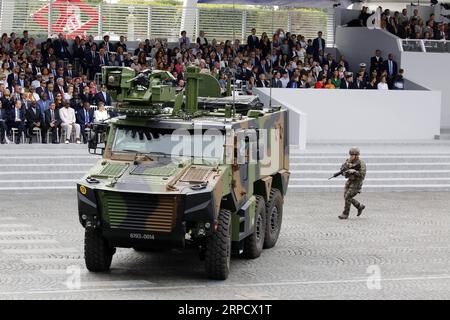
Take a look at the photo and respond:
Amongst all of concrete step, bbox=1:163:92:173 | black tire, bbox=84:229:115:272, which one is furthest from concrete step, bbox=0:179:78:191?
black tire, bbox=84:229:115:272

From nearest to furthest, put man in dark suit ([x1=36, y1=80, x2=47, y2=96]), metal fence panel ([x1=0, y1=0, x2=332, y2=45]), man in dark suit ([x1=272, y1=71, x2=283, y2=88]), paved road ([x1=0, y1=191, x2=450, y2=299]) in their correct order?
paved road ([x1=0, y1=191, x2=450, y2=299]) < man in dark suit ([x1=36, y1=80, x2=47, y2=96]) < man in dark suit ([x1=272, y1=71, x2=283, y2=88]) < metal fence panel ([x1=0, y1=0, x2=332, y2=45])

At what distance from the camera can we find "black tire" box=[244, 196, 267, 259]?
773 inches

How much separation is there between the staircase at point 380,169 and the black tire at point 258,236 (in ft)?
34.1

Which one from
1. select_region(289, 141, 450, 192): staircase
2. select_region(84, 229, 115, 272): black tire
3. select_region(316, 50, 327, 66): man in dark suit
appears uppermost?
select_region(316, 50, 327, 66): man in dark suit

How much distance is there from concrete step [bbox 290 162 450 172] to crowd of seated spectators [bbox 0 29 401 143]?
9.45 ft

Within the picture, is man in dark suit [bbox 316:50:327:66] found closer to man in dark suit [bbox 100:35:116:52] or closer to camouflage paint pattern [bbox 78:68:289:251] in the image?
man in dark suit [bbox 100:35:116:52]

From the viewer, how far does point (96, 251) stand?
58.1 ft

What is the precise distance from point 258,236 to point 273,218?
1.37 m

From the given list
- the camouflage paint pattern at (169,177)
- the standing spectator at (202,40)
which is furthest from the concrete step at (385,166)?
the camouflage paint pattern at (169,177)

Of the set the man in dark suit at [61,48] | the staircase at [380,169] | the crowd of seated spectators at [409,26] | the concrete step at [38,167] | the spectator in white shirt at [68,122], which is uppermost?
the crowd of seated spectators at [409,26]

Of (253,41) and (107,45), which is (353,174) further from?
(253,41)

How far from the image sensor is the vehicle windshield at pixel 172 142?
18328 mm

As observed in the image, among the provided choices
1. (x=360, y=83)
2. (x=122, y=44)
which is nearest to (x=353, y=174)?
(x=360, y=83)

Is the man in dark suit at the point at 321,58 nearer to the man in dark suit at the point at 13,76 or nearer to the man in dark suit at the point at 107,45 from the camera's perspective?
the man in dark suit at the point at 107,45
